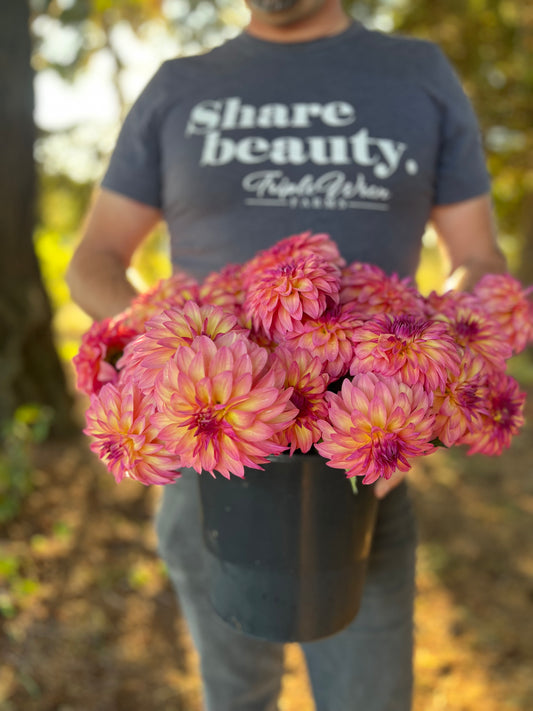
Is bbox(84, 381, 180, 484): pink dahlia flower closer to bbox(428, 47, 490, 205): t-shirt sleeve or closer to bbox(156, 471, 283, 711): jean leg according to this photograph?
bbox(156, 471, 283, 711): jean leg

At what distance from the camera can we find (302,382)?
2.68 ft

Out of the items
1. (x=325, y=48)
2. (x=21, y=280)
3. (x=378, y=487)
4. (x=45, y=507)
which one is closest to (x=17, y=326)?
(x=21, y=280)

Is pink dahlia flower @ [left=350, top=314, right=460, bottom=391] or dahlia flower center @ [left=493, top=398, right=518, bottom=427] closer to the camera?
pink dahlia flower @ [left=350, top=314, right=460, bottom=391]

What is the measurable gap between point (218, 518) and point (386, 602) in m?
0.58

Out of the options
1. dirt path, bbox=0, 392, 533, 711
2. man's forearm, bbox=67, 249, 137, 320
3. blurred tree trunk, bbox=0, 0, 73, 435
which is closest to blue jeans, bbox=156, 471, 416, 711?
man's forearm, bbox=67, 249, 137, 320

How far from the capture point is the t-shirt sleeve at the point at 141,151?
59.2 inches

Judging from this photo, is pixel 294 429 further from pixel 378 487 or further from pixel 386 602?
pixel 386 602

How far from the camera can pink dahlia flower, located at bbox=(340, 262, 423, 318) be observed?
0.93 metres

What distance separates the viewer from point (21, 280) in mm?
3559

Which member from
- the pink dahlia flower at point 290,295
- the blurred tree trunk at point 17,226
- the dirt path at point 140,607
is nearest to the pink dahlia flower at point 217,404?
the pink dahlia flower at point 290,295

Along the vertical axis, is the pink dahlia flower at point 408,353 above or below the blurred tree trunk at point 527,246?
above

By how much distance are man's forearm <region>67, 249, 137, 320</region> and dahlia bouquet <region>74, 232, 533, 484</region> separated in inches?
18.5

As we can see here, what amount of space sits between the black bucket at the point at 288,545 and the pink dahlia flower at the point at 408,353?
200mm

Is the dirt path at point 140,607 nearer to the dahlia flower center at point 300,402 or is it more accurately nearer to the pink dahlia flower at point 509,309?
the pink dahlia flower at point 509,309
